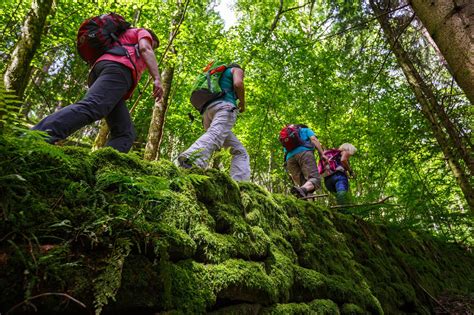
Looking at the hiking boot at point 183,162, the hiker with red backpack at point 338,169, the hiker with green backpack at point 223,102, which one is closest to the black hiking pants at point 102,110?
the hiking boot at point 183,162

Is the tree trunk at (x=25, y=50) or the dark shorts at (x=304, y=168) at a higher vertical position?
the tree trunk at (x=25, y=50)

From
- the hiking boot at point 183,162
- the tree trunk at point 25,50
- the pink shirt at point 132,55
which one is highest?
the tree trunk at point 25,50

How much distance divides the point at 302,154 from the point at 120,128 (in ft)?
12.5

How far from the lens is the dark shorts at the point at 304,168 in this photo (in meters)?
5.91

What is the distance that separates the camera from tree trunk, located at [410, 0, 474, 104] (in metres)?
2.21

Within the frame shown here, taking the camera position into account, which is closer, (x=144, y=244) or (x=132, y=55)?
(x=144, y=244)

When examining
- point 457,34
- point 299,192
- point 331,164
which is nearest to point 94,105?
point 457,34

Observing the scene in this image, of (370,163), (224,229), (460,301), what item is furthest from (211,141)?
(370,163)

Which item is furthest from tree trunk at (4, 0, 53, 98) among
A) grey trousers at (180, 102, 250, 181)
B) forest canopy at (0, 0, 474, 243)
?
grey trousers at (180, 102, 250, 181)

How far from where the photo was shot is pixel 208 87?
3.96m

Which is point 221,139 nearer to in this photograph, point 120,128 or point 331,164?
point 120,128

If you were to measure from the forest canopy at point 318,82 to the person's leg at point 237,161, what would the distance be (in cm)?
45

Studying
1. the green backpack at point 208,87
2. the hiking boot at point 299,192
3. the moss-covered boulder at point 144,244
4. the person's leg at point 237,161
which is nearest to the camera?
the moss-covered boulder at point 144,244

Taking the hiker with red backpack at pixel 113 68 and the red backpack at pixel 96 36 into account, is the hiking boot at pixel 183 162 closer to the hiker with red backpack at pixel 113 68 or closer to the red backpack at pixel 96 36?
the hiker with red backpack at pixel 113 68
